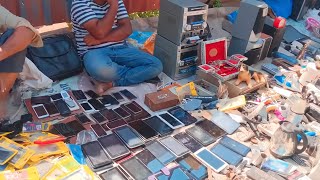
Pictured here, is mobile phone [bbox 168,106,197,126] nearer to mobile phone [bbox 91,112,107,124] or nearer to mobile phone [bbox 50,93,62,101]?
mobile phone [bbox 91,112,107,124]

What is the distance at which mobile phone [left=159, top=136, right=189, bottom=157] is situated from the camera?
2471 millimetres

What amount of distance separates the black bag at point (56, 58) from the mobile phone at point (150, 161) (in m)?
1.22

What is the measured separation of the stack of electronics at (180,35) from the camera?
127 inches

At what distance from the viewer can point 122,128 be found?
265 cm

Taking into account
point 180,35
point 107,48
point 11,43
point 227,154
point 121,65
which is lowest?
point 227,154

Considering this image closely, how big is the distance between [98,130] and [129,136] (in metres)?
0.25

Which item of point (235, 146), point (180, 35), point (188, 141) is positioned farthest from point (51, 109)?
point (235, 146)

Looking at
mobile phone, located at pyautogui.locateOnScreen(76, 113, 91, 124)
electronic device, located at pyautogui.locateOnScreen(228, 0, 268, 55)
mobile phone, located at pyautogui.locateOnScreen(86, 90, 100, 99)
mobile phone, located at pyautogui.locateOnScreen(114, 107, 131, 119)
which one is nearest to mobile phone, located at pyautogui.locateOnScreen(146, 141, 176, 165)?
mobile phone, located at pyautogui.locateOnScreen(114, 107, 131, 119)

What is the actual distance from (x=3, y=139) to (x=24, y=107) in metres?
0.52

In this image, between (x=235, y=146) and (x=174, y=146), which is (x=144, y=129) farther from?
(x=235, y=146)

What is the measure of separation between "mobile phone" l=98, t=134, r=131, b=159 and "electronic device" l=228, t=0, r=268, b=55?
1881 millimetres

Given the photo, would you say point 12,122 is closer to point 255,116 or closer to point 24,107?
point 24,107

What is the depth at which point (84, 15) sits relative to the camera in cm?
301

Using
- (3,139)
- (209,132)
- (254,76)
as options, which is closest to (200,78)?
(254,76)
